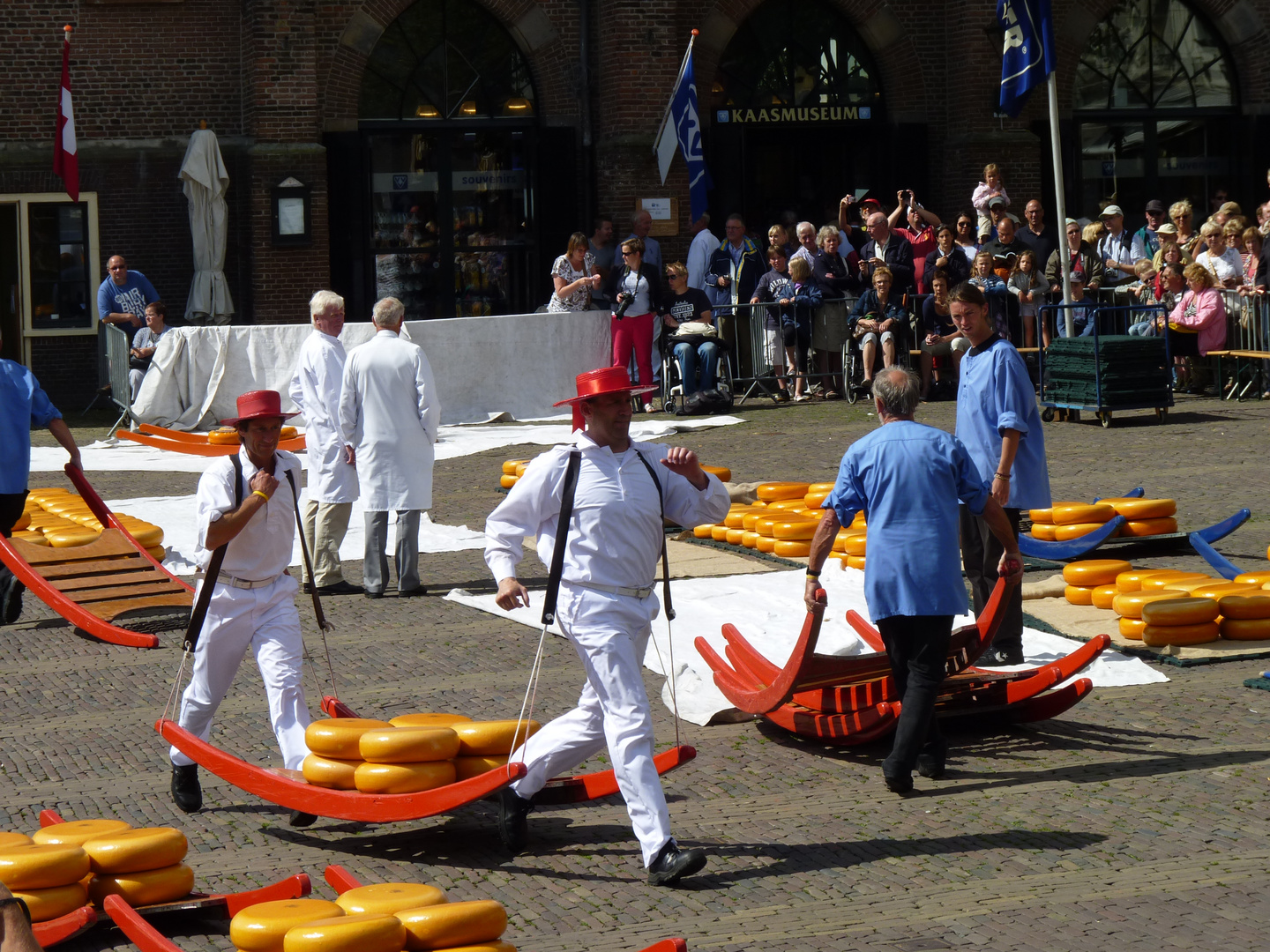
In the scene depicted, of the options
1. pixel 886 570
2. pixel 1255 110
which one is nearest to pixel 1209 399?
pixel 1255 110

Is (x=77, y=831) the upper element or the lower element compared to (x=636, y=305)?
lower

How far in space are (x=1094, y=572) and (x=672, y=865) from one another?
5322mm

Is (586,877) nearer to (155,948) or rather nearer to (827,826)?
(827,826)

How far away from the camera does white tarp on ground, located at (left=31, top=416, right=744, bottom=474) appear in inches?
722

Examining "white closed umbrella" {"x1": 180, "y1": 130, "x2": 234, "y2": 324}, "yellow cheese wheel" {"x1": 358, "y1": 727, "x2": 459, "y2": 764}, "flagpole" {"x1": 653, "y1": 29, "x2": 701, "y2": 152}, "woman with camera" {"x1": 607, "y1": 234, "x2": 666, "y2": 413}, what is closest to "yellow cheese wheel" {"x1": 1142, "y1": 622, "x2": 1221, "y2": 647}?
"yellow cheese wheel" {"x1": 358, "y1": 727, "x2": 459, "y2": 764}

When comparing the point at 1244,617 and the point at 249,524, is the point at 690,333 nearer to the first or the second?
the point at 1244,617

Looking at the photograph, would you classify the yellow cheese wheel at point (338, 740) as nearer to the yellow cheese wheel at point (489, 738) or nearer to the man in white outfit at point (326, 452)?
the yellow cheese wheel at point (489, 738)

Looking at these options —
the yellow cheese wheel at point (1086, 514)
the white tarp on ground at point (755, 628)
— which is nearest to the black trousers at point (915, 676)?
the white tarp on ground at point (755, 628)

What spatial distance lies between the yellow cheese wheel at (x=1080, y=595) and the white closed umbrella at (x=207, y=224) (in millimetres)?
17025

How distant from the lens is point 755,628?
9961 millimetres

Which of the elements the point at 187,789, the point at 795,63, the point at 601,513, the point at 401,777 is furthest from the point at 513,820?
the point at 795,63

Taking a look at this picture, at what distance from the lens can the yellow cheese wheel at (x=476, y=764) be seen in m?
6.56

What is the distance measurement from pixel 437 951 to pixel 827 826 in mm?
2200

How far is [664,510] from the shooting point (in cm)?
651
